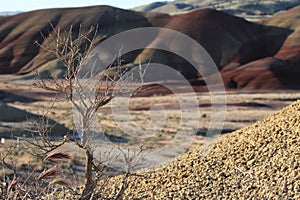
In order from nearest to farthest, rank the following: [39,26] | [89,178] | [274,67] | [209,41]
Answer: [89,178] → [274,67] → [209,41] → [39,26]

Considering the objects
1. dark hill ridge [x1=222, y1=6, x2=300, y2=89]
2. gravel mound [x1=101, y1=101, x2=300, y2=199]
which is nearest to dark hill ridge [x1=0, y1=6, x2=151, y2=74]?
dark hill ridge [x1=222, y1=6, x2=300, y2=89]

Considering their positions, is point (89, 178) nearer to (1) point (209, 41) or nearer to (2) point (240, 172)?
(2) point (240, 172)

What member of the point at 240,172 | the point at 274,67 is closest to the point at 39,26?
the point at 274,67

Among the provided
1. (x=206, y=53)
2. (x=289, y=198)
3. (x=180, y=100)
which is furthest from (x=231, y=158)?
(x=206, y=53)

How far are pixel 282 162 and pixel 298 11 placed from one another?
183ft

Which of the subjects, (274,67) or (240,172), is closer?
(240,172)

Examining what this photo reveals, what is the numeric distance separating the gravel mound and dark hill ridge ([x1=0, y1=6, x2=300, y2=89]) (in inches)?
1276

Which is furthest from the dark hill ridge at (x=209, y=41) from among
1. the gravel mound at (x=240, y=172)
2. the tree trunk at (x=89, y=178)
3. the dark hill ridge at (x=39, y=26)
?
the tree trunk at (x=89, y=178)

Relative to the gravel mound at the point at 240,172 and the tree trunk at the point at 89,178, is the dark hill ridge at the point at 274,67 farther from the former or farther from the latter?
the tree trunk at the point at 89,178

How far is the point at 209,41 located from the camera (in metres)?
51.3

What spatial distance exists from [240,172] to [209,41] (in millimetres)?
45327

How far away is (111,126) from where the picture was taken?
938 inches

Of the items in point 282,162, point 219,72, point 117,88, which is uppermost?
point 117,88

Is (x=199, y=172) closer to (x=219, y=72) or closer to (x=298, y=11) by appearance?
(x=219, y=72)
